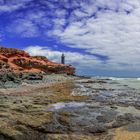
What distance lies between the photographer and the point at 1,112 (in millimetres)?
9461

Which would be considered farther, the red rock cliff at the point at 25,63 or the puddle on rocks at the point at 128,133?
the red rock cliff at the point at 25,63

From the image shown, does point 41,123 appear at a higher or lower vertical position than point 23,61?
lower

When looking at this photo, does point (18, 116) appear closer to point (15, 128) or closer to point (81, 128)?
point (15, 128)

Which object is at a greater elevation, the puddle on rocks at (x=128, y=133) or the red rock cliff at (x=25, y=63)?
the red rock cliff at (x=25, y=63)

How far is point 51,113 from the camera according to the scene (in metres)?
9.58

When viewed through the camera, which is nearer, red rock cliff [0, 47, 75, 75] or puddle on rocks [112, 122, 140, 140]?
puddle on rocks [112, 122, 140, 140]

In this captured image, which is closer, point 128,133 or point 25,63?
point 128,133

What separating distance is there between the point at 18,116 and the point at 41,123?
984mm

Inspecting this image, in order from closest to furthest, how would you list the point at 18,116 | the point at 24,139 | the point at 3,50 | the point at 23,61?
the point at 24,139
the point at 18,116
the point at 23,61
the point at 3,50

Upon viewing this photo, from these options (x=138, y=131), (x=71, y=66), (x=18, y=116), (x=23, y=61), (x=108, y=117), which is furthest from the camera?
(x=71, y=66)

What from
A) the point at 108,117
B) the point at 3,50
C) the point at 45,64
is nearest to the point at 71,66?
the point at 45,64

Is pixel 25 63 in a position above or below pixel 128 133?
above

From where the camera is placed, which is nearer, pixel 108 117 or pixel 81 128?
pixel 81 128

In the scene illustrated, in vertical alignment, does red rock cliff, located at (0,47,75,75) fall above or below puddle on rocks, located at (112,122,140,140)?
above
